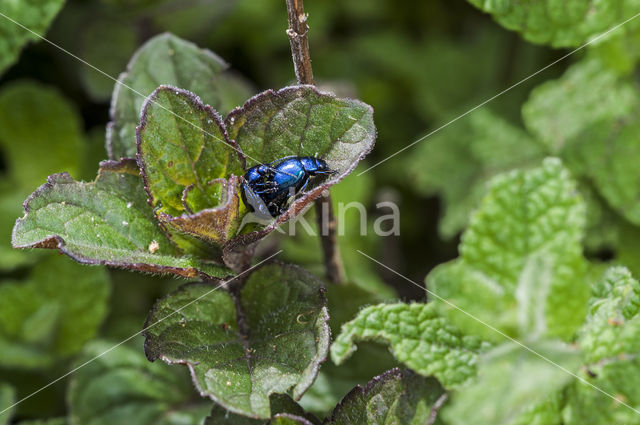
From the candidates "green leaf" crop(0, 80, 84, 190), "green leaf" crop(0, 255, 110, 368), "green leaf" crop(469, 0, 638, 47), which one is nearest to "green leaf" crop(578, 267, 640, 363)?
"green leaf" crop(469, 0, 638, 47)

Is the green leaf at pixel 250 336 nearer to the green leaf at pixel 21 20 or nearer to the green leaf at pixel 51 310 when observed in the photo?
the green leaf at pixel 51 310

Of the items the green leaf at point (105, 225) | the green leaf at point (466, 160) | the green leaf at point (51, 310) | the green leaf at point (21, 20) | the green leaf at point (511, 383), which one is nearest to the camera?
the green leaf at point (511, 383)

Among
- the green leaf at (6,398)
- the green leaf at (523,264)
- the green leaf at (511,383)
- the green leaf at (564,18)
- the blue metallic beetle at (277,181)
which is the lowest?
the green leaf at (6,398)

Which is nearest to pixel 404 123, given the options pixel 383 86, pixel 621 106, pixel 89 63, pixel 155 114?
pixel 383 86

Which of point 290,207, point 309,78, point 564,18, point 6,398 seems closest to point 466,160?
point 564,18

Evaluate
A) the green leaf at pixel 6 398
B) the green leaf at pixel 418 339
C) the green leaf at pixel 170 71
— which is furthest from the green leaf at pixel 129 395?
the green leaf at pixel 170 71

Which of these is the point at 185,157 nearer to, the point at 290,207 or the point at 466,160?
the point at 290,207

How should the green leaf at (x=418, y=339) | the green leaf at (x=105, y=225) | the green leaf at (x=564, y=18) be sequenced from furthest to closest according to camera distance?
the green leaf at (x=564, y=18), the green leaf at (x=418, y=339), the green leaf at (x=105, y=225)

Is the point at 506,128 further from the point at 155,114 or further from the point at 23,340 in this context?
the point at 23,340
